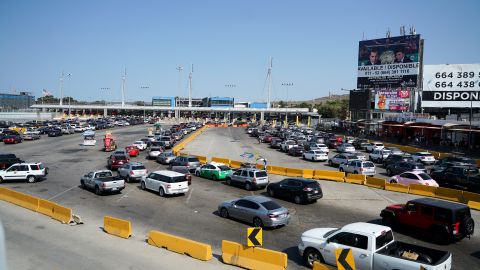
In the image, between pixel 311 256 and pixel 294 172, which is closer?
pixel 311 256

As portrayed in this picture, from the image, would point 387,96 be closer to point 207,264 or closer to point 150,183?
point 150,183

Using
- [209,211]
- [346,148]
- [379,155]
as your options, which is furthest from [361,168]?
[346,148]

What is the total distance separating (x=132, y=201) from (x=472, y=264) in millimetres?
16480

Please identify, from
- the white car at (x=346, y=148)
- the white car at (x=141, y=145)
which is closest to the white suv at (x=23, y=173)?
the white car at (x=141, y=145)

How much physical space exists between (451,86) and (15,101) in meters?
185

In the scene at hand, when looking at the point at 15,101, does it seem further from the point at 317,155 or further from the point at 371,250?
the point at 371,250

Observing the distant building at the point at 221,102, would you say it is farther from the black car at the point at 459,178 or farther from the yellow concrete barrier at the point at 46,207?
the yellow concrete barrier at the point at 46,207

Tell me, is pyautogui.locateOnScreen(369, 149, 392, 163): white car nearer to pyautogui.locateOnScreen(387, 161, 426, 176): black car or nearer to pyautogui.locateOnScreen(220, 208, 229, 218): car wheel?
pyautogui.locateOnScreen(387, 161, 426, 176): black car

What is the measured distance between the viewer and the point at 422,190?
2433 cm

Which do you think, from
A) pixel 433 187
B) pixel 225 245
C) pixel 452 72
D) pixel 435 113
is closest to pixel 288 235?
pixel 225 245

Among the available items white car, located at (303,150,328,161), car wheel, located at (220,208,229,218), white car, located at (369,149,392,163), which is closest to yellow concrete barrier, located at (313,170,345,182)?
white car, located at (303,150,328,161)

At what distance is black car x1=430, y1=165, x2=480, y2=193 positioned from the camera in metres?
25.4

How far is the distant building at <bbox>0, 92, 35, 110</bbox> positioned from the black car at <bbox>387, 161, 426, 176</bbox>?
17793 centimetres

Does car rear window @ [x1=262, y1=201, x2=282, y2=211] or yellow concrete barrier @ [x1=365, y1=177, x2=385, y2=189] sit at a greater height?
car rear window @ [x1=262, y1=201, x2=282, y2=211]
